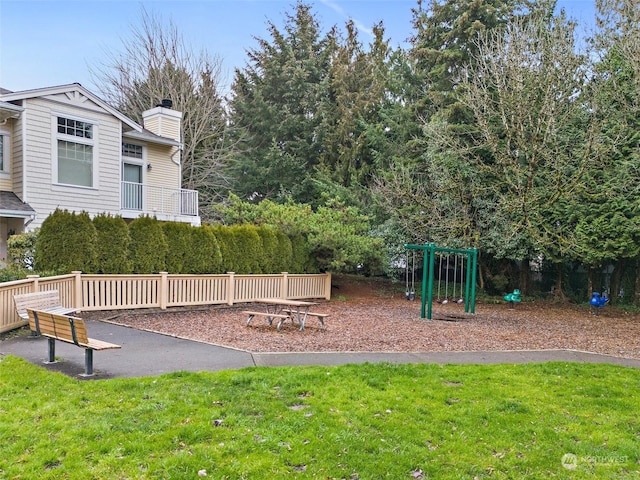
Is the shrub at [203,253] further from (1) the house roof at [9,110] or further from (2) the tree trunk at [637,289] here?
(2) the tree trunk at [637,289]

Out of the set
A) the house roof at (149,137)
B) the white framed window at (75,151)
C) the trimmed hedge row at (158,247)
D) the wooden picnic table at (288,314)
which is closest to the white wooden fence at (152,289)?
the trimmed hedge row at (158,247)

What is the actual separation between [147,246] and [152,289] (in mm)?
1178

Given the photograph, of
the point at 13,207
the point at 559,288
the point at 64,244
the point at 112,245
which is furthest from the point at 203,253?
the point at 559,288

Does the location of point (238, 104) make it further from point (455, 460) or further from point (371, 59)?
point (455, 460)

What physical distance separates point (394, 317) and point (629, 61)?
952 cm

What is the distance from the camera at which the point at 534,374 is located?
20.2ft

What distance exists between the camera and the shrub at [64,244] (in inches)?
414

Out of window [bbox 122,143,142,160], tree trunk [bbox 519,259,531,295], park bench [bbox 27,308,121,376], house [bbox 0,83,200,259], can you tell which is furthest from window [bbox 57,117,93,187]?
tree trunk [bbox 519,259,531,295]

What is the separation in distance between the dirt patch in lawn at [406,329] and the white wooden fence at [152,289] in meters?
0.38

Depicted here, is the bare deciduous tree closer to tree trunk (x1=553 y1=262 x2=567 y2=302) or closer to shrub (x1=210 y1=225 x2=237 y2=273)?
shrub (x1=210 y1=225 x2=237 y2=273)

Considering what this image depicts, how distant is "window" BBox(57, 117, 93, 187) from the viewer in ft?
47.4

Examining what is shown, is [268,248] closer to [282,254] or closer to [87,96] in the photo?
[282,254]

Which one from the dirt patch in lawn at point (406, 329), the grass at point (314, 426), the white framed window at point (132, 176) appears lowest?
the dirt patch in lawn at point (406, 329)

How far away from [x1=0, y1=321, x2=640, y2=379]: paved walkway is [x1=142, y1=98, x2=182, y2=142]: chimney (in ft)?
40.9
